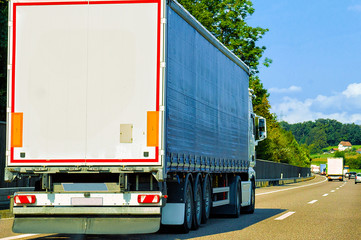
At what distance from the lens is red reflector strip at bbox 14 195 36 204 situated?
9.56 m

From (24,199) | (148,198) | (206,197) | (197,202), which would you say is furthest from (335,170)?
(24,199)

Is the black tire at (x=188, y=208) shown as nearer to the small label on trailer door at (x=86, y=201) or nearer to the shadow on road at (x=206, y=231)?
the shadow on road at (x=206, y=231)

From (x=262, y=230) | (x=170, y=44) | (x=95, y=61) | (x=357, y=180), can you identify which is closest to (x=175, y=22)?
(x=170, y=44)

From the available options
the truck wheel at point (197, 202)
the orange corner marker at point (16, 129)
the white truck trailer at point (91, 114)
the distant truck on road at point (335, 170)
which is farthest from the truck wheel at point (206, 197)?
the distant truck on road at point (335, 170)

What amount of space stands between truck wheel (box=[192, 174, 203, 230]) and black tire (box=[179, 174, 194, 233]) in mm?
203

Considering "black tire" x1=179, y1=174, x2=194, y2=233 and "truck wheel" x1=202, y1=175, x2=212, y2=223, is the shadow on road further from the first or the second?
"truck wheel" x1=202, y1=175, x2=212, y2=223

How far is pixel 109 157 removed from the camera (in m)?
9.49

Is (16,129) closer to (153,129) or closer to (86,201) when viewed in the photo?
(86,201)

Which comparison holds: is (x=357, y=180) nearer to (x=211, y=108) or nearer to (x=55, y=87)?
(x=211, y=108)

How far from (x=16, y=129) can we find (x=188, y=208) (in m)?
3.54

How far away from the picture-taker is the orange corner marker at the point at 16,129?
9.69 metres

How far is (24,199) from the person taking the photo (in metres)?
9.59

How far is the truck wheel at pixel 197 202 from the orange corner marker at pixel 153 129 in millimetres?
2624

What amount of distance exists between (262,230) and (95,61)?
16.6 feet
